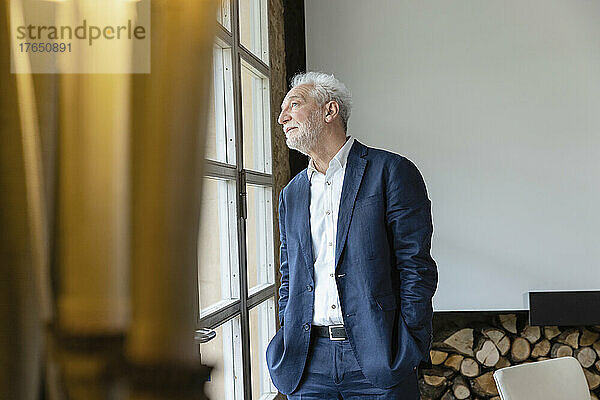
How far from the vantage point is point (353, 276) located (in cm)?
212

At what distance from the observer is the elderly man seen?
2104 mm

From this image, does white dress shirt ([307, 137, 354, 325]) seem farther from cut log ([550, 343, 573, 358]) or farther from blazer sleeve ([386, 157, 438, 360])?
cut log ([550, 343, 573, 358])

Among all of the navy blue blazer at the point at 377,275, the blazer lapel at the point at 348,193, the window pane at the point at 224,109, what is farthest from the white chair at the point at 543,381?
the window pane at the point at 224,109

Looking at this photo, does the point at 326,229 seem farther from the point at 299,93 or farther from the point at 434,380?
the point at 434,380

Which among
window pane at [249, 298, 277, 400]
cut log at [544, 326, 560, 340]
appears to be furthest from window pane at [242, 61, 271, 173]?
cut log at [544, 326, 560, 340]

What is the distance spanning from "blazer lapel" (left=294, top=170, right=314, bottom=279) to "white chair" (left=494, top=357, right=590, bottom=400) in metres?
0.72

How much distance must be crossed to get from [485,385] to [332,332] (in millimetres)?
2122

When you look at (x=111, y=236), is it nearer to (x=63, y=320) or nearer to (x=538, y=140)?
(x=63, y=320)

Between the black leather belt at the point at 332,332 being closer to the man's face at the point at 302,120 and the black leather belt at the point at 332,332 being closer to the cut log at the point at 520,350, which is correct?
the man's face at the point at 302,120

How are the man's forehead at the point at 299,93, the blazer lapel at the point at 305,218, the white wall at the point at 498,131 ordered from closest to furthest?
the blazer lapel at the point at 305,218
the man's forehead at the point at 299,93
the white wall at the point at 498,131

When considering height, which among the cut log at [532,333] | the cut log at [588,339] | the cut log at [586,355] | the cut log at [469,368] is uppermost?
the cut log at [532,333]

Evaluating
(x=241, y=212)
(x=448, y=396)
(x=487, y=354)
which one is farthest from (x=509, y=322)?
(x=241, y=212)

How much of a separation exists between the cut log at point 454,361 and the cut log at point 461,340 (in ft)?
0.11

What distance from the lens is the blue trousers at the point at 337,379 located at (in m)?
2.11
